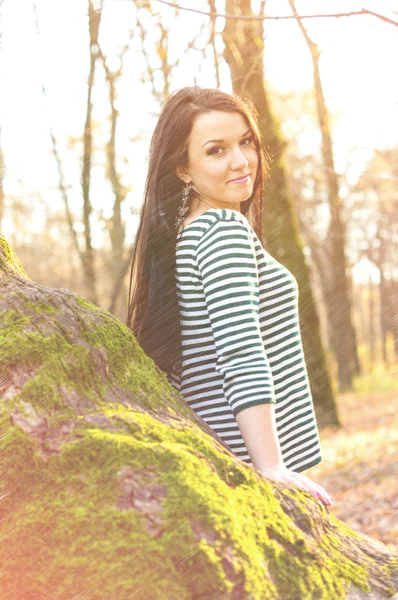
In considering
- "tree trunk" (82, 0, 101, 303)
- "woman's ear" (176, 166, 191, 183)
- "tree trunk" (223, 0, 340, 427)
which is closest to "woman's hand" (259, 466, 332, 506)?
"woman's ear" (176, 166, 191, 183)

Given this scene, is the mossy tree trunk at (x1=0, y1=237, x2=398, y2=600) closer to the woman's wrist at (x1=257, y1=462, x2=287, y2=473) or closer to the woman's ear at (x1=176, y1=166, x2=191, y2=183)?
the woman's wrist at (x1=257, y1=462, x2=287, y2=473)

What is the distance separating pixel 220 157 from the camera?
2.49 metres

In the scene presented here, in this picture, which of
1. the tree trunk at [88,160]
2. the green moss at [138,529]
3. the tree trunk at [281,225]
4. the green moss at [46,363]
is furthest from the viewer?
the tree trunk at [88,160]

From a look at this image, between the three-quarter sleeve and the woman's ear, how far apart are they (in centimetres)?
40

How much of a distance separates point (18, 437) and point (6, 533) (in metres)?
0.22

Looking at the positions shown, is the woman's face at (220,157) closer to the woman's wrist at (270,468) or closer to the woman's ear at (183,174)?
the woman's ear at (183,174)

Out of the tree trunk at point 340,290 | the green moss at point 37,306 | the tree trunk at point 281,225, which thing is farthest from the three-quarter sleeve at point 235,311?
the tree trunk at point 340,290

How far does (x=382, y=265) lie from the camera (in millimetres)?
28375

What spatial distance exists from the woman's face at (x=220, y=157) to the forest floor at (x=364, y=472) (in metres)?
2.99

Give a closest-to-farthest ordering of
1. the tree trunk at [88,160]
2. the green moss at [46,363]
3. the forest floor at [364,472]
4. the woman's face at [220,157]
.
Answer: the green moss at [46,363], the woman's face at [220,157], the forest floor at [364,472], the tree trunk at [88,160]

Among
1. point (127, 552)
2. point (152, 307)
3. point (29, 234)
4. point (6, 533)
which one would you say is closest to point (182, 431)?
point (127, 552)

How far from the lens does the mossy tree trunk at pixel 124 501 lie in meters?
1.48

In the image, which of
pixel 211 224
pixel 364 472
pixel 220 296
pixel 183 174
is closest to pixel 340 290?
pixel 364 472

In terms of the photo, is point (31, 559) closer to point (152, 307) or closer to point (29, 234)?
point (152, 307)
